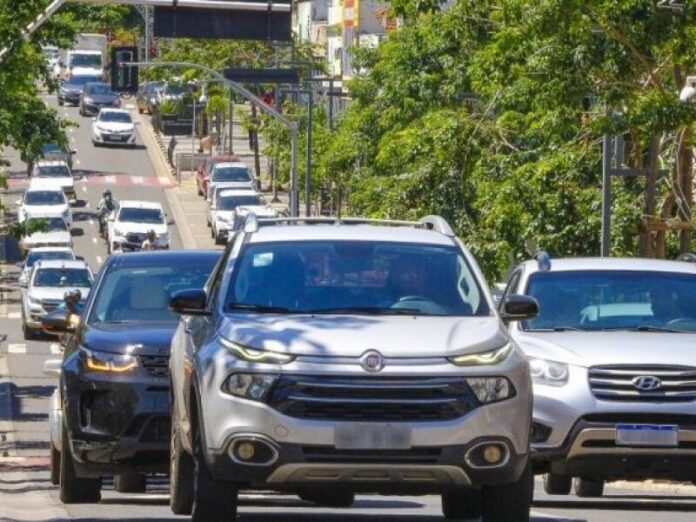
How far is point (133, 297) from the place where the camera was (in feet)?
51.5

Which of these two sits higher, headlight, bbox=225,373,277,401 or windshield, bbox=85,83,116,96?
headlight, bbox=225,373,277,401

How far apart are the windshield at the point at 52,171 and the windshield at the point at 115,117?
13192 millimetres

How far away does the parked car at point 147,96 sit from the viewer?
10762cm

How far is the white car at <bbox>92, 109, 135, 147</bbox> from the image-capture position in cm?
9412

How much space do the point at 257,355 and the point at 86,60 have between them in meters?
106

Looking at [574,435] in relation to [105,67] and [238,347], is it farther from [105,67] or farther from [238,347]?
[105,67]

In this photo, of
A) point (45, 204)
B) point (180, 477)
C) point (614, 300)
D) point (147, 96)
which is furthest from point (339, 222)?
point (147, 96)

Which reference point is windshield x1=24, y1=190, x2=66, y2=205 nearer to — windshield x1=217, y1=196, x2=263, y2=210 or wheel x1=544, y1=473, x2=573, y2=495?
windshield x1=217, y1=196, x2=263, y2=210

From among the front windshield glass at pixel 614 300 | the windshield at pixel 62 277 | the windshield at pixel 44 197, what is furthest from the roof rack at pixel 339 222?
the windshield at pixel 44 197

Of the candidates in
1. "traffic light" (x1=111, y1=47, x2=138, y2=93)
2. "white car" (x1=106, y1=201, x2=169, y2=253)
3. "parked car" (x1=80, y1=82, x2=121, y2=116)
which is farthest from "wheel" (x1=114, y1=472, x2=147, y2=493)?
"parked car" (x1=80, y1=82, x2=121, y2=116)

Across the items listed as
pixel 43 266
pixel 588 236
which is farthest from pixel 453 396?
pixel 43 266

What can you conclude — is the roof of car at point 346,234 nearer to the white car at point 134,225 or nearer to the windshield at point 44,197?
the white car at point 134,225

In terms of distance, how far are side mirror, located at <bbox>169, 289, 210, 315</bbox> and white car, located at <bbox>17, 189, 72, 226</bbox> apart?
56497 millimetres

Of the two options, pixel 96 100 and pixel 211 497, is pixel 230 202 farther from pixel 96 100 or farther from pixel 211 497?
pixel 211 497
